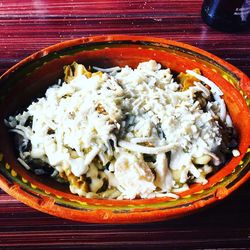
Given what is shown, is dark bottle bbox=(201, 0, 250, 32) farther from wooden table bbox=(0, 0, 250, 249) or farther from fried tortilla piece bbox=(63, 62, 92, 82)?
fried tortilla piece bbox=(63, 62, 92, 82)

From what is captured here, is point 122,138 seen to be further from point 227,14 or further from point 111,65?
point 227,14

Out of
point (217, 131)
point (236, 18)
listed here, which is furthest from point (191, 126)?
point (236, 18)

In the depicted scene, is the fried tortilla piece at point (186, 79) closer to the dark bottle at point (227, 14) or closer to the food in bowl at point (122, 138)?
the food in bowl at point (122, 138)

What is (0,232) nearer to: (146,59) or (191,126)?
(191,126)

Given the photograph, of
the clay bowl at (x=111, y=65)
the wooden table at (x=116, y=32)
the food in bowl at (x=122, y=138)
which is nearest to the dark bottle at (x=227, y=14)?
the wooden table at (x=116, y=32)

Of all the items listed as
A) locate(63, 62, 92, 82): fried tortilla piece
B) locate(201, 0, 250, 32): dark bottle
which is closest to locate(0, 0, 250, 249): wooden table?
locate(201, 0, 250, 32): dark bottle

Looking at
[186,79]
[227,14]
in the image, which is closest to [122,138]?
[186,79]
